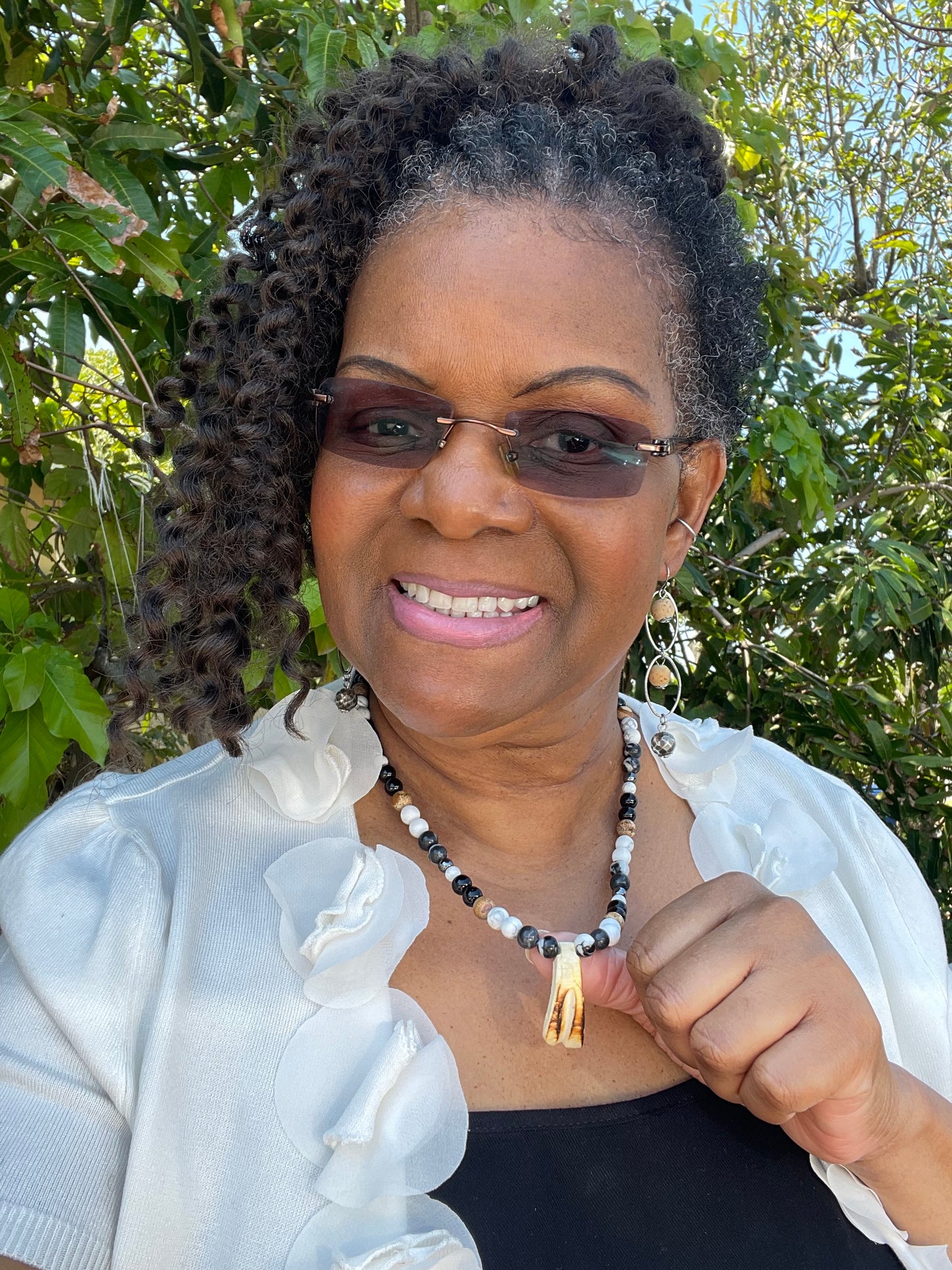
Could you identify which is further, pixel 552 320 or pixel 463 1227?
pixel 552 320

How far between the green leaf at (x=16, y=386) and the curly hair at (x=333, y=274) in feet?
1.81

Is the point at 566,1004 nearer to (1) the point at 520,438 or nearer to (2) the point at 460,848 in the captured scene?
(2) the point at 460,848

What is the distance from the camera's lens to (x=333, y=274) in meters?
1.77

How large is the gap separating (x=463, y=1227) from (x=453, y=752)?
2.24 ft

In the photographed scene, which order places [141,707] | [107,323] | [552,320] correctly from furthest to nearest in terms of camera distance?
[107,323], [141,707], [552,320]

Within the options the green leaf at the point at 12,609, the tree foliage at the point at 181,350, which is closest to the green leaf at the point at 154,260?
the tree foliage at the point at 181,350

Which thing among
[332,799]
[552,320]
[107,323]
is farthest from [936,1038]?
[107,323]

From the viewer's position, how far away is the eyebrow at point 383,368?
5.15 feet

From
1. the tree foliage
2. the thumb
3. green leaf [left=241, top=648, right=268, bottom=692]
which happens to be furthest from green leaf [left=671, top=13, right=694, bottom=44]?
the thumb

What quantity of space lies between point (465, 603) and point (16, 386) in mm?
1261

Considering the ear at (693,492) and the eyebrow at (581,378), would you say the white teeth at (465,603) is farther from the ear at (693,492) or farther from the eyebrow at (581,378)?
the ear at (693,492)

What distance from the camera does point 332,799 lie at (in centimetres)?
174

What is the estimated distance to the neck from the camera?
71.7 inches

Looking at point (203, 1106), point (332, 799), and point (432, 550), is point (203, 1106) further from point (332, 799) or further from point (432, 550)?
point (432, 550)
